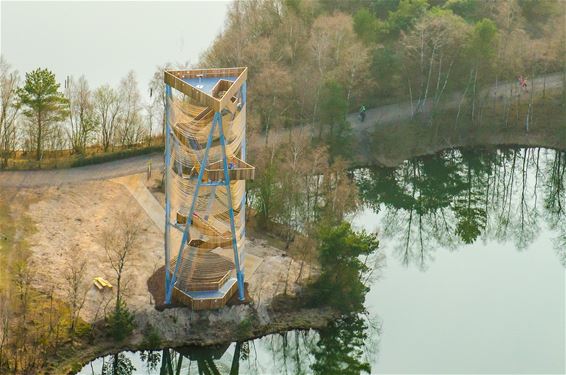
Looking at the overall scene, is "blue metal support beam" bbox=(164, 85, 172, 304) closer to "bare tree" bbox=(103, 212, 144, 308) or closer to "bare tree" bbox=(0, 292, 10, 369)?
"bare tree" bbox=(103, 212, 144, 308)

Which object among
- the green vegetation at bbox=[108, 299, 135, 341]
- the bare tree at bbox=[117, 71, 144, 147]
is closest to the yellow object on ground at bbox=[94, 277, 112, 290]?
the green vegetation at bbox=[108, 299, 135, 341]

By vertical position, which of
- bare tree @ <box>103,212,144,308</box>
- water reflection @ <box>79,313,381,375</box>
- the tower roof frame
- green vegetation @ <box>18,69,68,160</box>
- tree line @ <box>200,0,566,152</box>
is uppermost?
tree line @ <box>200,0,566,152</box>

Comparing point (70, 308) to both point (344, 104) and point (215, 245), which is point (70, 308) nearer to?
point (215, 245)

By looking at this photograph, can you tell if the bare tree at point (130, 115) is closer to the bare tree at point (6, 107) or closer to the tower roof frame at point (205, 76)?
the bare tree at point (6, 107)

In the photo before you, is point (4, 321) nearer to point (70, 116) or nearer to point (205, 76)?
point (205, 76)

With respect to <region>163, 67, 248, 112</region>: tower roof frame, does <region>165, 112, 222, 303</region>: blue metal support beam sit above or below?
below

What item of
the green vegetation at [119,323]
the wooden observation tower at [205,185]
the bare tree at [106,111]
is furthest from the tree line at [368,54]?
the green vegetation at [119,323]

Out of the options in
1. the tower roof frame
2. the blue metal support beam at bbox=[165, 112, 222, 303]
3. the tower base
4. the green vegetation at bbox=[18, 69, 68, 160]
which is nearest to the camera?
the tower roof frame

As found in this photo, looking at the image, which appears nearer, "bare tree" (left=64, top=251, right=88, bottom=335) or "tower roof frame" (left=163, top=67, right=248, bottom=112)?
"tower roof frame" (left=163, top=67, right=248, bottom=112)
